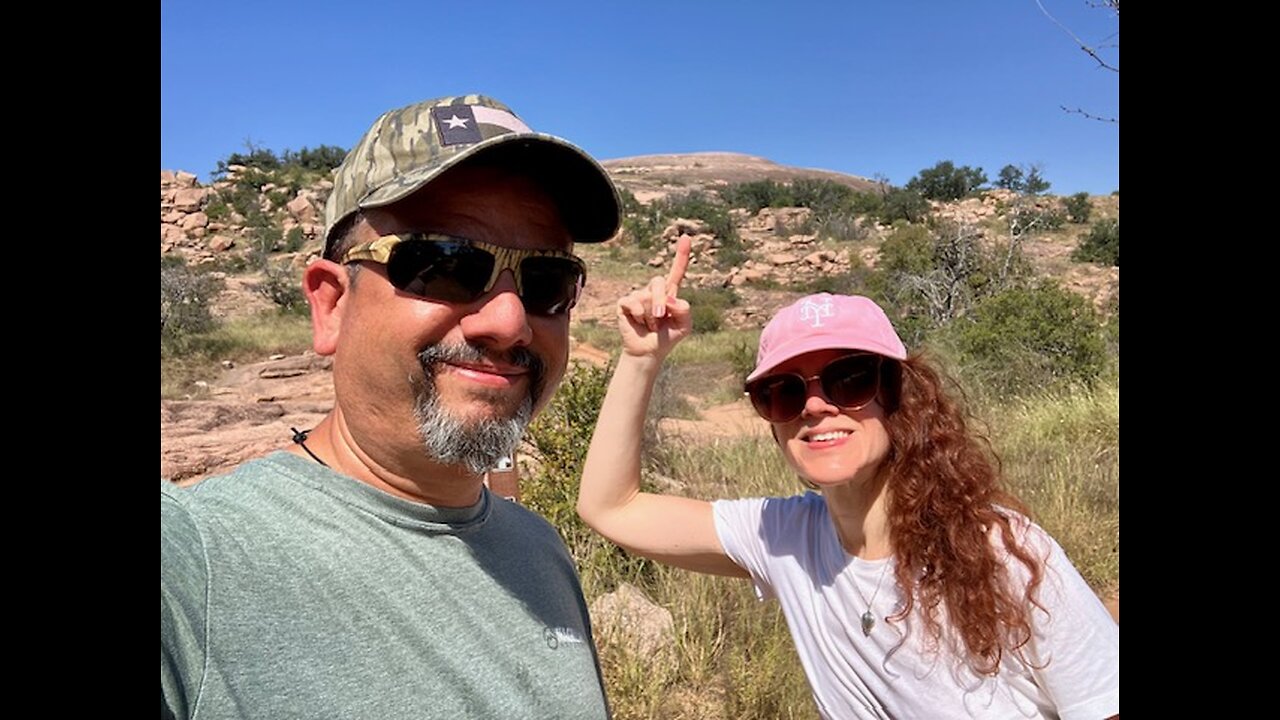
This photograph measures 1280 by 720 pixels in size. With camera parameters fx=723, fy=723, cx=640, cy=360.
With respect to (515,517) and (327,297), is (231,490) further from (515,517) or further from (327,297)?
(515,517)

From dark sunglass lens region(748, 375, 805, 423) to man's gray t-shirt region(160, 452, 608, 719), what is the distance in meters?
0.85

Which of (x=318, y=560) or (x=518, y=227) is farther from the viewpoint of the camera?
(x=518, y=227)

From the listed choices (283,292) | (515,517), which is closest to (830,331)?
(515,517)

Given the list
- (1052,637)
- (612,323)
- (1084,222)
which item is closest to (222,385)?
(612,323)

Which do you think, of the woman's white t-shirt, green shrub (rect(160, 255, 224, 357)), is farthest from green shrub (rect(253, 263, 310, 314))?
the woman's white t-shirt

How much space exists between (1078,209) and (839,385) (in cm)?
3726

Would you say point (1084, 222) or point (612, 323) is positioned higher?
point (1084, 222)

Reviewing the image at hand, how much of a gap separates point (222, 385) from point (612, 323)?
10.8 m

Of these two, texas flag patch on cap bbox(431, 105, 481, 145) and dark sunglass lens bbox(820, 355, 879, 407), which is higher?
texas flag patch on cap bbox(431, 105, 481, 145)

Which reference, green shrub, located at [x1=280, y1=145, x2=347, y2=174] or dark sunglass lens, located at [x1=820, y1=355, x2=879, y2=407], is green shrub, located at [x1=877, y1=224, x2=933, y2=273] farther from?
green shrub, located at [x1=280, y1=145, x2=347, y2=174]

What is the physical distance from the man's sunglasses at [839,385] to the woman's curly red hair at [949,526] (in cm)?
8

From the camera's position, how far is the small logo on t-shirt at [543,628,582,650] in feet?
4.47
